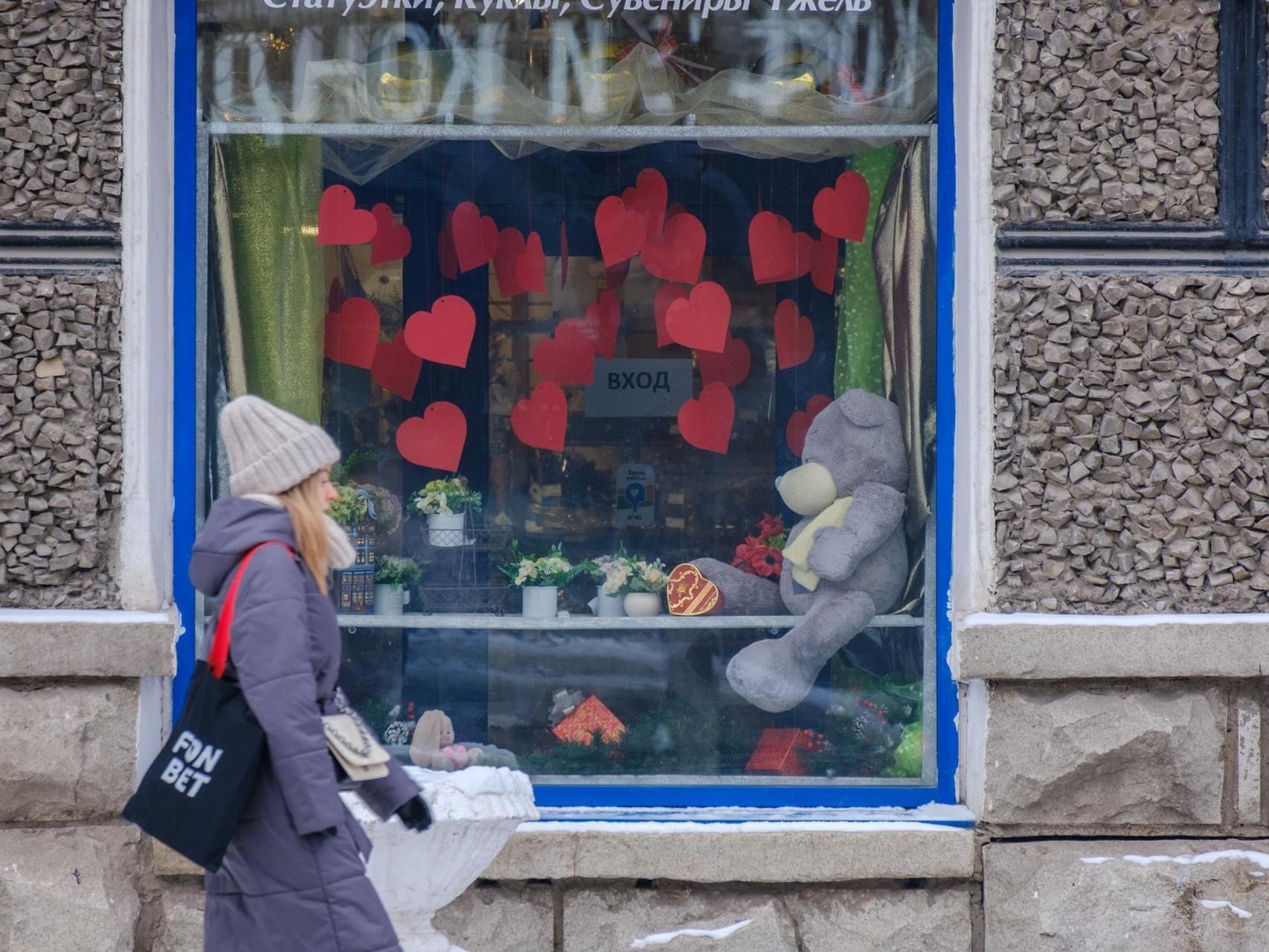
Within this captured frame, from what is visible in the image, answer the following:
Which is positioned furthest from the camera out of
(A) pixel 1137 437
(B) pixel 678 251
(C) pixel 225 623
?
(B) pixel 678 251

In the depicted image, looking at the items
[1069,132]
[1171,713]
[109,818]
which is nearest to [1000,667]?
[1171,713]

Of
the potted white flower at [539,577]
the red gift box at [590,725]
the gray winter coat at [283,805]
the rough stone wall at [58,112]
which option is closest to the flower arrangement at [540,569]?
the potted white flower at [539,577]

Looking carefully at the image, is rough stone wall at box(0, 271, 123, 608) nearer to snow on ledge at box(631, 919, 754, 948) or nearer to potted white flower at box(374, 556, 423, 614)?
potted white flower at box(374, 556, 423, 614)

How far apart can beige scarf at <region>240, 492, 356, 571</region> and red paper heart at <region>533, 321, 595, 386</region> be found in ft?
5.43

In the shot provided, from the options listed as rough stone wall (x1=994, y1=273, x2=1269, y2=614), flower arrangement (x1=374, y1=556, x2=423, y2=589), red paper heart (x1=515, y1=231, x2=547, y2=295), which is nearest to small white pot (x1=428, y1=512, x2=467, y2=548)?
flower arrangement (x1=374, y1=556, x2=423, y2=589)

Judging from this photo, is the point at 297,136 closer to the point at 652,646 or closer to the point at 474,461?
the point at 474,461

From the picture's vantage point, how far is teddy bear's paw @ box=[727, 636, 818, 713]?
4984 mm

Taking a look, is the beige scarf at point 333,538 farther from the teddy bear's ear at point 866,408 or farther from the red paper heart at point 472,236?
the teddy bear's ear at point 866,408

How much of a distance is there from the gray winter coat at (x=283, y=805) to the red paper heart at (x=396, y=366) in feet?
6.13

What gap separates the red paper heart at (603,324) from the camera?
506 cm

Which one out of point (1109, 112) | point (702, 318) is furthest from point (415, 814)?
point (1109, 112)

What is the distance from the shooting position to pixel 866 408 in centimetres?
498

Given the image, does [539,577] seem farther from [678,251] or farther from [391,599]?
[678,251]

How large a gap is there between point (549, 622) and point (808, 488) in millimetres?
1011
